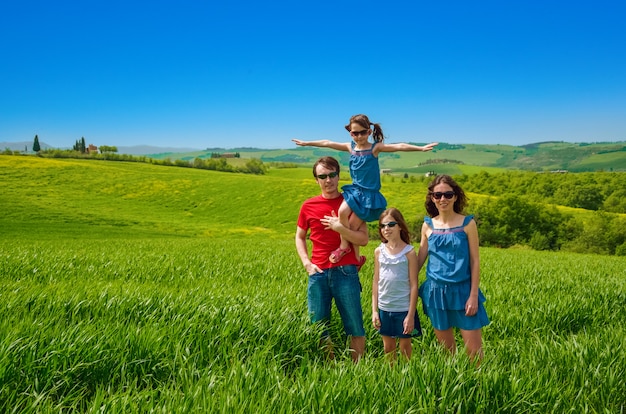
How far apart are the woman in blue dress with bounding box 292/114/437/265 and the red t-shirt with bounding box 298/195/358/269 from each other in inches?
3.7

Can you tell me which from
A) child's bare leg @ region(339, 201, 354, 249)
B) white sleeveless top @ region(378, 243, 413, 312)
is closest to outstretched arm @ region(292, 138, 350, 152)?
child's bare leg @ region(339, 201, 354, 249)

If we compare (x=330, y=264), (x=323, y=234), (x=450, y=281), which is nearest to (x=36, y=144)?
(x=323, y=234)

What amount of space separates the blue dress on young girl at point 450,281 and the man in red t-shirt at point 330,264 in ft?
2.28

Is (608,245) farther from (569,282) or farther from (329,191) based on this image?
(329,191)

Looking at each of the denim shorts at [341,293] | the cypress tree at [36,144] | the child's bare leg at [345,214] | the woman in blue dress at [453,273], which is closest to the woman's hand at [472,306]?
the woman in blue dress at [453,273]

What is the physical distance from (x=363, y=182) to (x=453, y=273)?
119 cm

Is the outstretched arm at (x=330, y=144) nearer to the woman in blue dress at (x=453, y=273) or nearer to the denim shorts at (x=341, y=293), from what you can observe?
the woman in blue dress at (x=453, y=273)

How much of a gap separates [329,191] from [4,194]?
62393 millimetres

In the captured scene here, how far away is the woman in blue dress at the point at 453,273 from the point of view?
160 inches

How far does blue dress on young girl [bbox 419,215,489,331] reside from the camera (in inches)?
161

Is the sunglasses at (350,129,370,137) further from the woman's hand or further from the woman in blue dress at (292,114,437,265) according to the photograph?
the woman's hand

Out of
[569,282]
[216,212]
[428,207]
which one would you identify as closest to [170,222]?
[216,212]

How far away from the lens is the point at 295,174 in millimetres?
104250

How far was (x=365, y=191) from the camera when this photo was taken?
427cm
